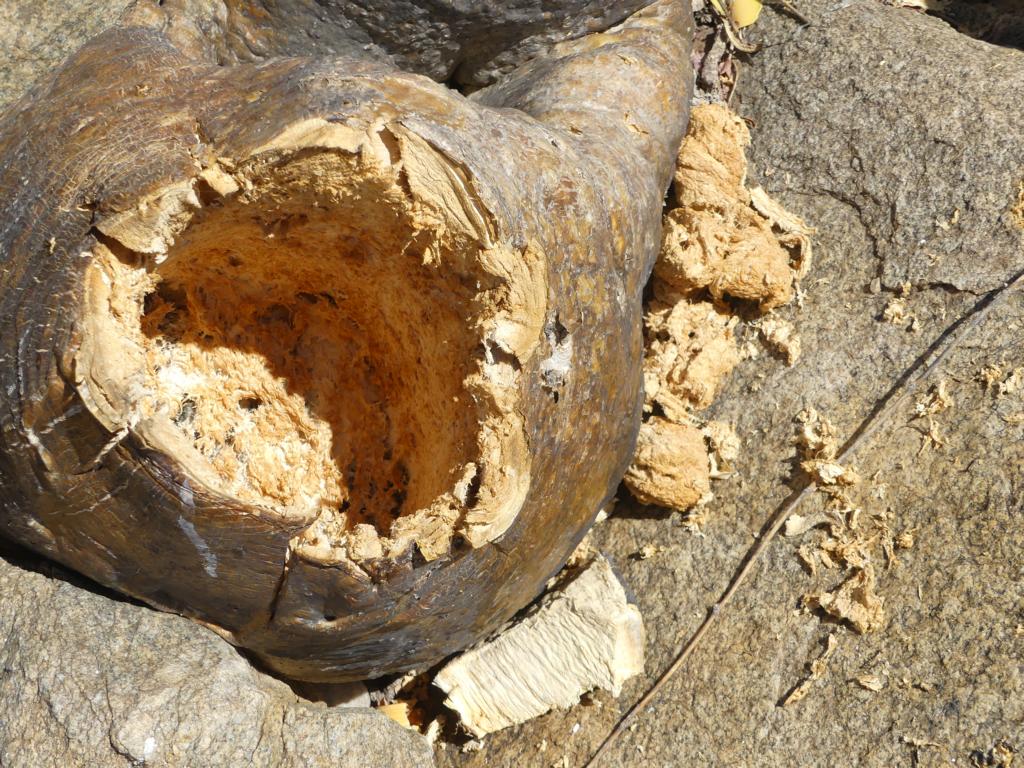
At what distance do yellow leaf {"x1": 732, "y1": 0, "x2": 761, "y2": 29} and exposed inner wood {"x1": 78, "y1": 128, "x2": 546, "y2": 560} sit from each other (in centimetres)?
158

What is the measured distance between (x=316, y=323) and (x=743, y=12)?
5.41ft

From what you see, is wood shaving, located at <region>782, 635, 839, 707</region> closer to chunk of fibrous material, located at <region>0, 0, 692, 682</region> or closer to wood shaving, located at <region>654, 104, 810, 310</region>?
chunk of fibrous material, located at <region>0, 0, 692, 682</region>

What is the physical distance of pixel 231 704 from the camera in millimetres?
1726

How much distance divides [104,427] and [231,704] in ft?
1.97

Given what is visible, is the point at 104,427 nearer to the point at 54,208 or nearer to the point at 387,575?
the point at 54,208

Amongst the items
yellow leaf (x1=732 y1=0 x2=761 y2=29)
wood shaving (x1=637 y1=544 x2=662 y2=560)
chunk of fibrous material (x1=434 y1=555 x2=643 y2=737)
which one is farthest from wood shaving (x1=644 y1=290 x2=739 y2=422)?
yellow leaf (x1=732 y1=0 x2=761 y2=29)

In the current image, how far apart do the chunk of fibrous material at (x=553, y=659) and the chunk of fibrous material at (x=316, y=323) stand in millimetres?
179

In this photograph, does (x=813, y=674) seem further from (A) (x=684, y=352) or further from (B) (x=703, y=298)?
(B) (x=703, y=298)

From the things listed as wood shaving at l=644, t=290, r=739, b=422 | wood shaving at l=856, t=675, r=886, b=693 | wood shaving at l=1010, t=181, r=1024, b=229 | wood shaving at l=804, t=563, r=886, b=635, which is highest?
wood shaving at l=1010, t=181, r=1024, b=229

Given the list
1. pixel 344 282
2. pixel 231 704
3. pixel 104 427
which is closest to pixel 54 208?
pixel 104 427

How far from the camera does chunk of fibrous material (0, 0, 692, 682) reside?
1.47 m

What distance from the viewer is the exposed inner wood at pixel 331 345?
1475 millimetres

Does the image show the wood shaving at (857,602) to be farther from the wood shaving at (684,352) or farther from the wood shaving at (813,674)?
the wood shaving at (684,352)

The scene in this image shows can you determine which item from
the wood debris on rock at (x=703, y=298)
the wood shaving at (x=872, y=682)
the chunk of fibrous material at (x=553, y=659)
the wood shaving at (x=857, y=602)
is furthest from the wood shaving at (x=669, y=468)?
the wood shaving at (x=872, y=682)
